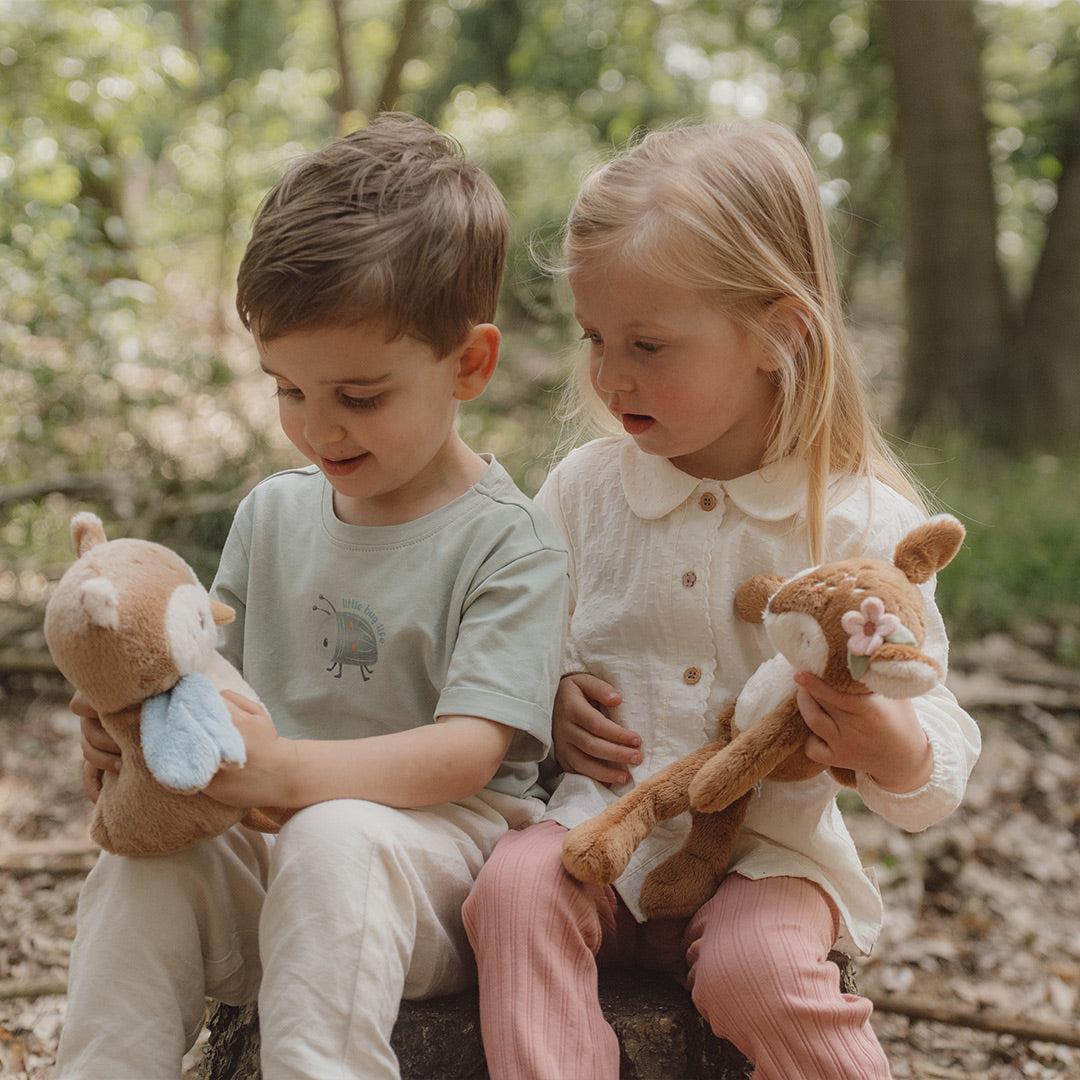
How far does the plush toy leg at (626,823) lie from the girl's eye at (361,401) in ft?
2.22

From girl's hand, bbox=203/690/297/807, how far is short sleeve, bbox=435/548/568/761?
23 cm

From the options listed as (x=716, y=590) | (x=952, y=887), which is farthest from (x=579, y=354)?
(x=952, y=887)

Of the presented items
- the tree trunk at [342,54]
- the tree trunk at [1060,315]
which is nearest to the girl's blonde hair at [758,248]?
the tree trunk at [1060,315]

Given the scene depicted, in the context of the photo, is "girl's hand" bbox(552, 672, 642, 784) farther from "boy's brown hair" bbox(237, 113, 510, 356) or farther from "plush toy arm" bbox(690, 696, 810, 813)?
"boy's brown hair" bbox(237, 113, 510, 356)

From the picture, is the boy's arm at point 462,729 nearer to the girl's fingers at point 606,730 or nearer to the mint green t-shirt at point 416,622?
the mint green t-shirt at point 416,622

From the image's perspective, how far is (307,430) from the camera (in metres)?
1.67

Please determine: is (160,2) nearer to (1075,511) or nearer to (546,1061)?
(1075,511)

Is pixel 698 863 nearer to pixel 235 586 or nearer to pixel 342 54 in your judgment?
pixel 235 586

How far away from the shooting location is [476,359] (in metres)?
1.79

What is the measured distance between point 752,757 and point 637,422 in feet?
1.87

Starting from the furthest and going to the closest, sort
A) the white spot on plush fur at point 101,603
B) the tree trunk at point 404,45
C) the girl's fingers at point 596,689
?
the tree trunk at point 404,45, the girl's fingers at point 596,689, the white spot on plush fur at point 101,603

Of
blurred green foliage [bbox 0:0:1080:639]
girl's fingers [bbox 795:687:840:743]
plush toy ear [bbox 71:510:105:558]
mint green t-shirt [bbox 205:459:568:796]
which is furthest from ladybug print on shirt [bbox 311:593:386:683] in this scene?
blurred green foliage [bbox 0:0:1080:639]

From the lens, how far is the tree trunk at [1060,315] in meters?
6.49

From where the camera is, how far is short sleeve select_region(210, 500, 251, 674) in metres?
1.95
